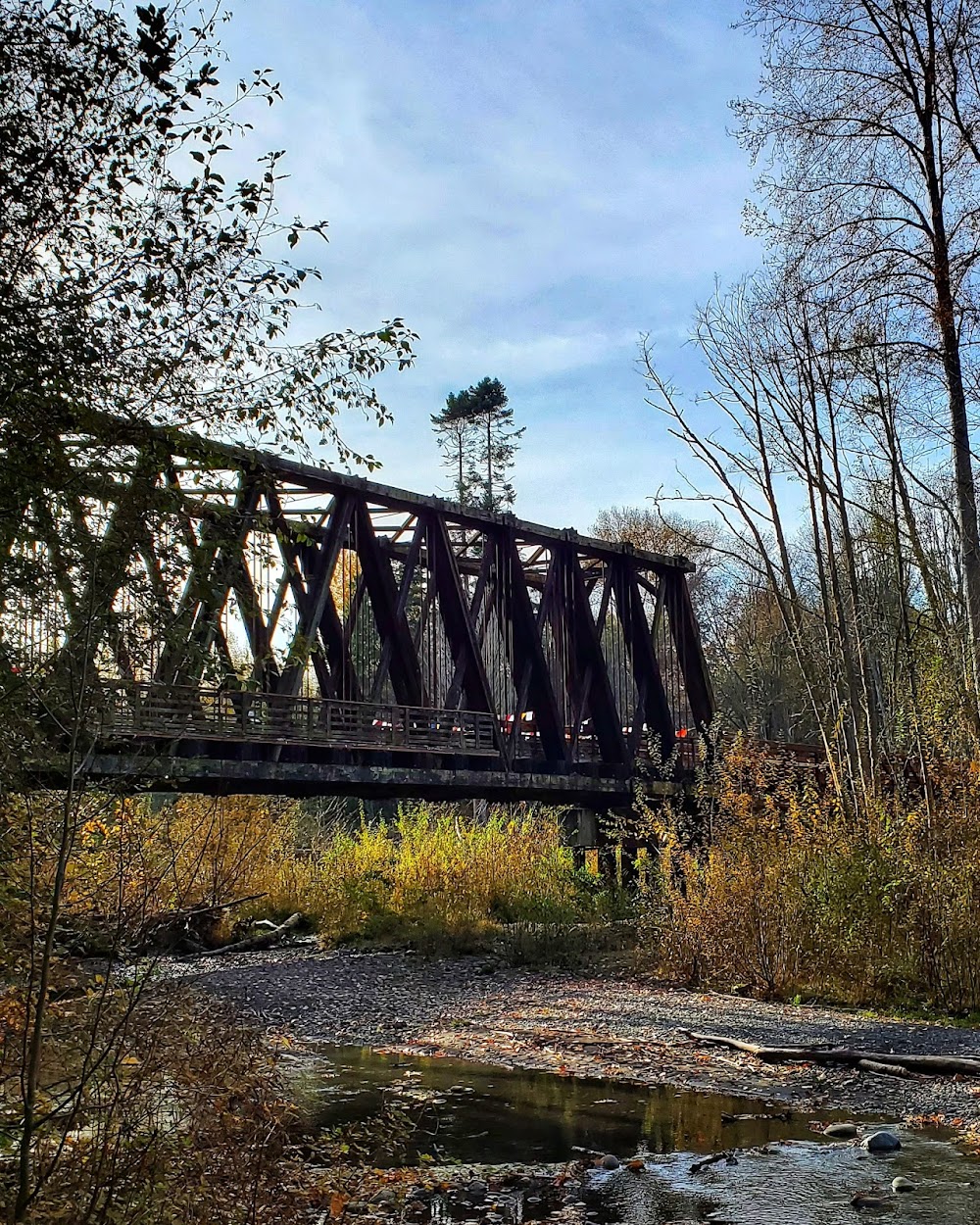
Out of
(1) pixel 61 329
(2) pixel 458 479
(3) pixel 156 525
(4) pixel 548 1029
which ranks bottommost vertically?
(4) pixel 548 1029

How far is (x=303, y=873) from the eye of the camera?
2194cm

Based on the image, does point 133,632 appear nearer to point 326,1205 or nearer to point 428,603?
point 326,1205

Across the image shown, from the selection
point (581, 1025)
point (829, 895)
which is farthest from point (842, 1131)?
point (829, 895)

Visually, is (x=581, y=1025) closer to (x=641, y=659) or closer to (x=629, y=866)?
(x=629, y=866)

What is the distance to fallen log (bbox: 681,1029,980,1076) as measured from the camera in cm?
930

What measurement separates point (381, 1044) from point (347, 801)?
24397mm

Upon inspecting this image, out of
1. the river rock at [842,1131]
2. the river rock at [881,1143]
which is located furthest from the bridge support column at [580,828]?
the river rock at [881,1143]

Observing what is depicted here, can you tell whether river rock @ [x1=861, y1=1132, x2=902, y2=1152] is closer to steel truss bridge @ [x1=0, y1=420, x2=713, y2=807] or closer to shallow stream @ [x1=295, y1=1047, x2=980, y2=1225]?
shallow stream @ [x1=295, y1=1047, x2=980, y2=1225]

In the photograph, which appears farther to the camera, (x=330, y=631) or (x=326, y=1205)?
(x=330, y=631)

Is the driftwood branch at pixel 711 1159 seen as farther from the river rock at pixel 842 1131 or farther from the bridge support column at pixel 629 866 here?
the bridge support column at pixel 629 866

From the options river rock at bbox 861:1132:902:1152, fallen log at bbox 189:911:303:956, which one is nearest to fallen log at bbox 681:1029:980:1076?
river rock at bbox 861:1132:902:1152

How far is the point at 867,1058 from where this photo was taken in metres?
9.66

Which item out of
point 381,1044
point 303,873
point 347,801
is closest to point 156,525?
point 381,1044

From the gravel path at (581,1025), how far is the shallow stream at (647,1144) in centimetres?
59
